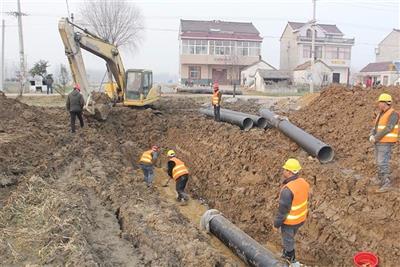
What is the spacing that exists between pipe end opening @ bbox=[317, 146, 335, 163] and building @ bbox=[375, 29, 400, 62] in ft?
197

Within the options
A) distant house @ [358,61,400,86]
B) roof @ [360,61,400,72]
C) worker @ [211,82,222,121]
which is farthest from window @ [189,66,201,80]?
worker @ [211,82,222,121]

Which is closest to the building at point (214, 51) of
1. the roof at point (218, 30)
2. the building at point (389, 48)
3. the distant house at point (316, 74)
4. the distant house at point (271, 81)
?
the roof at point (218, 30)

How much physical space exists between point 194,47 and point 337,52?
19.3m

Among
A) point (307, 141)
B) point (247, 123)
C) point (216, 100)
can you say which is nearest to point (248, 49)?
point (216, 100)

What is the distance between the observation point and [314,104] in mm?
13805

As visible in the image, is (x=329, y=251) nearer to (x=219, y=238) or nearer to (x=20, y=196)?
(x=219, y=238)

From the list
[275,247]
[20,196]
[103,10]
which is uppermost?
[103,10]

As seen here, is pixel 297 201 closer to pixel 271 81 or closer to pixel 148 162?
pixel 148 162

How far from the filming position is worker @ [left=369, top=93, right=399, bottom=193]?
7.33 metres

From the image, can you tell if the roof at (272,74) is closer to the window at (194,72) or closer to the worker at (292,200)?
the window at (194,72)

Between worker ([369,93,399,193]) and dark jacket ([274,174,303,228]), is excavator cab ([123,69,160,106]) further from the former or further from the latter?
dark jacket ([274,174,303,228])

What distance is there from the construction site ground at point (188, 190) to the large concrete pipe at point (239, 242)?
0.23 m

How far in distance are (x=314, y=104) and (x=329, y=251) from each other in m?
7.47

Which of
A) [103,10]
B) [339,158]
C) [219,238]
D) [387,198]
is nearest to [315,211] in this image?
[387,198]
